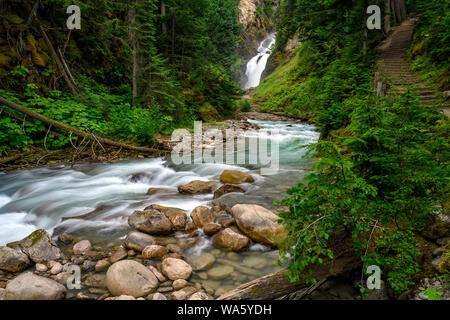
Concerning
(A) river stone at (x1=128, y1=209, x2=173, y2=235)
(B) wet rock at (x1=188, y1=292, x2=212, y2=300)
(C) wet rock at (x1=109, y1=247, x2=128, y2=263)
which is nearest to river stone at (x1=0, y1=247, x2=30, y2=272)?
(C) wet rock at (x1=109, y1=247, x2=128, y2=263)

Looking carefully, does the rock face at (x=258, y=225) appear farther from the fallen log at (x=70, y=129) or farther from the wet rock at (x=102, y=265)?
the fallen log at (x=70, y=129)

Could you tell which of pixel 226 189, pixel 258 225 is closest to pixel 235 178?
pixel 226 189

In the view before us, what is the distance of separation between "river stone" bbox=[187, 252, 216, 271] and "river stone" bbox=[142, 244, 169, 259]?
41 centimetres

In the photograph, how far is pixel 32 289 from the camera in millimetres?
2408

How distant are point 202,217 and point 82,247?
1943 mm

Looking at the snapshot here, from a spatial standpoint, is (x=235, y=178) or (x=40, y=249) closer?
(x=40, y=249)

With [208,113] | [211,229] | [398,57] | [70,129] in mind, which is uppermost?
[398,57]

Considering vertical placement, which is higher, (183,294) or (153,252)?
(153,252)

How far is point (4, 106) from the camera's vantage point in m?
7.21

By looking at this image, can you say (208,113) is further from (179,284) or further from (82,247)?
(179,284)

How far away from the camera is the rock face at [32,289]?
92.8 inches

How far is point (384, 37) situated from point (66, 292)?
21621 millimetres
